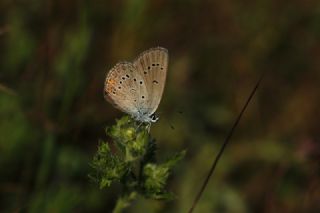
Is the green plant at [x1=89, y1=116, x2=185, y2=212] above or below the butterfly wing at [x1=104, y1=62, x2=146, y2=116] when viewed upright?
below

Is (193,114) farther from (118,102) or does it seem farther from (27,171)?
(118,102)

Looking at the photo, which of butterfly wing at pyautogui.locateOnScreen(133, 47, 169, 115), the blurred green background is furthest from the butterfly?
the blurred green background

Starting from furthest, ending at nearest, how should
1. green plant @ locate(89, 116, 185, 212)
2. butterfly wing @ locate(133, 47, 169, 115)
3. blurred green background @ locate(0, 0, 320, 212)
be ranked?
1. blurred green background @ locate(0, 0, 320, 212)
2. butterfly wing @ locate(133, 47, 169, 115)
3. green plant @ locate(89, 116, 185, 212)

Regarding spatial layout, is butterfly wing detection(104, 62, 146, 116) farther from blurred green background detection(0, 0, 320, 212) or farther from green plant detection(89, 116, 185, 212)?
blurred green background detection(0, 0, 320, 212)

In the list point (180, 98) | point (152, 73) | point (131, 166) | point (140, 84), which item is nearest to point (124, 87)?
point (140, 84)

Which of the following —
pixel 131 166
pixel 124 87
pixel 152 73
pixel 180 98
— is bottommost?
pixel 131 166

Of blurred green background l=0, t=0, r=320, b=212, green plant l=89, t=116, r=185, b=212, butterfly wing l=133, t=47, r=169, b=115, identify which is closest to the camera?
green plant l=89, t=116, r=185, b=212

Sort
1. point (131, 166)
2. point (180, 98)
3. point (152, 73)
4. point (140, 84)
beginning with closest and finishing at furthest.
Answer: point (131, 166) < point (152, 73) < point (140, 84) < point (180, 98)

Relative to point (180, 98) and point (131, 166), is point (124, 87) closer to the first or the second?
point (131, 166)
